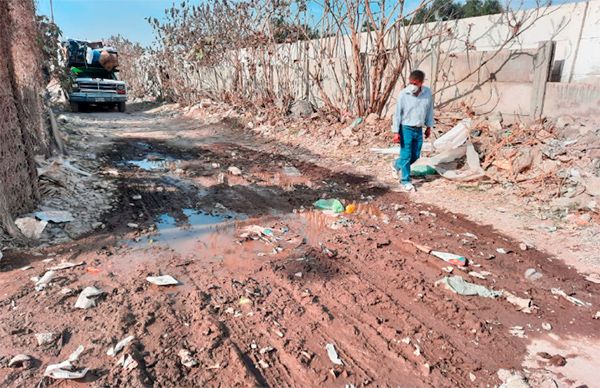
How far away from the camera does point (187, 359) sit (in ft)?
7.61

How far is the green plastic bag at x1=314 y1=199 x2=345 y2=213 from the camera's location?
490cm

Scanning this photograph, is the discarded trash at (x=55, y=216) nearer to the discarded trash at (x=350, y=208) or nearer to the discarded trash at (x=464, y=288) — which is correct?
the discarded trash at (x=350, y=208)

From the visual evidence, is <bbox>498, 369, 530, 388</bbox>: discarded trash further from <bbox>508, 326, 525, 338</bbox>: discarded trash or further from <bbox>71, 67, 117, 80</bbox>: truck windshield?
<bbox>71, 67, 117, 80</bbox>: truck windshield

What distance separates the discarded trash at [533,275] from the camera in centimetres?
337

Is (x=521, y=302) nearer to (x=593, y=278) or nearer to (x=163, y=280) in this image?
(x=593, y=278)

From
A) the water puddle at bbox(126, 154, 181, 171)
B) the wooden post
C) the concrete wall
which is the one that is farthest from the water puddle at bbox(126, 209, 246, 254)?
the concrete wall

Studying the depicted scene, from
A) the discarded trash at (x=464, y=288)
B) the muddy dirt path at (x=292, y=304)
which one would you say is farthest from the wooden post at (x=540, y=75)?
the discarded trash at (x=464, y=288)

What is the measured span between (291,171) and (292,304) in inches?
162

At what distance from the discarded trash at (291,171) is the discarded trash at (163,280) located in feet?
12.1

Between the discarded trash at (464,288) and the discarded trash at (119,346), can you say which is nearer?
the discarded trash at (119,346)

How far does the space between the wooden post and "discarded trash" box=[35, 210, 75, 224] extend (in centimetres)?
645

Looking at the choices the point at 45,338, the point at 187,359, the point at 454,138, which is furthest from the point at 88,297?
the point at 454,138

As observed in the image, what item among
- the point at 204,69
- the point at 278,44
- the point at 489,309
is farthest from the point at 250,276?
the point at 204,69

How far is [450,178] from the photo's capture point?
581 centimetres
